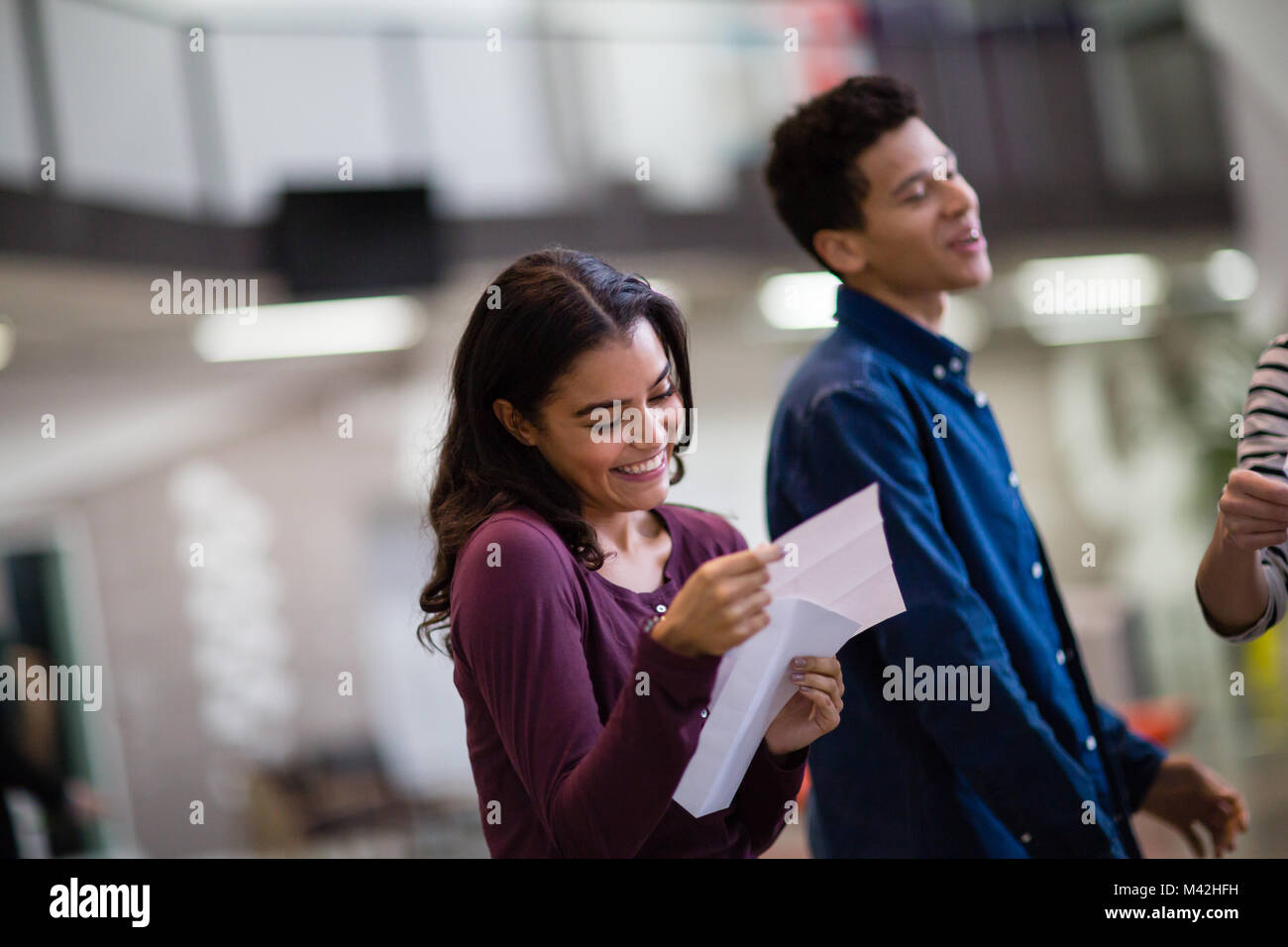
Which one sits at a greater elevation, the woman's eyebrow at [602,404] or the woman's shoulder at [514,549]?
the woman's eyebrow at [602,404]

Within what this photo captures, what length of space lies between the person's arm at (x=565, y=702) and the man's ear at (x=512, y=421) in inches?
5.1

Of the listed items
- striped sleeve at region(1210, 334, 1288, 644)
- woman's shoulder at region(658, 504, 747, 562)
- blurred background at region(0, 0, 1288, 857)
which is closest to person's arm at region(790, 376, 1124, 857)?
woman's shoulder at region(658, 504, 747, 562)

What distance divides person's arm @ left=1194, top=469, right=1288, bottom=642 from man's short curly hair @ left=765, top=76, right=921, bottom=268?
0.61 metres

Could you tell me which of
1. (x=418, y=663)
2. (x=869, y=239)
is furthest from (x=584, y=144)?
(x=869, y=239)

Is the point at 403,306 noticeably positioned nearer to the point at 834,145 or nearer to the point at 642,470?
the point at 834,145

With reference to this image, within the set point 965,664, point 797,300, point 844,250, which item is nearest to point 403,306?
point 797,300

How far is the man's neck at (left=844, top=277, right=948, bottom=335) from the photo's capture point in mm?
1671

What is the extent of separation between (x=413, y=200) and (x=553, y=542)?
17.0ft

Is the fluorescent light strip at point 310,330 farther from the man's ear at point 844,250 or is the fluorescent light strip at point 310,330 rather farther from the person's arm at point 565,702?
the person's arm at point 565,702

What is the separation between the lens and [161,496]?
28.7 feet

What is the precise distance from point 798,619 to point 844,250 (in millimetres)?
711

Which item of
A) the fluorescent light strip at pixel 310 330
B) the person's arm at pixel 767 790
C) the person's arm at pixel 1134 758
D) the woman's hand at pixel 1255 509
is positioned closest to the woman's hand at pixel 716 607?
the person's arm at pixel 767 790

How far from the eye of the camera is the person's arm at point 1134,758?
1.71m
